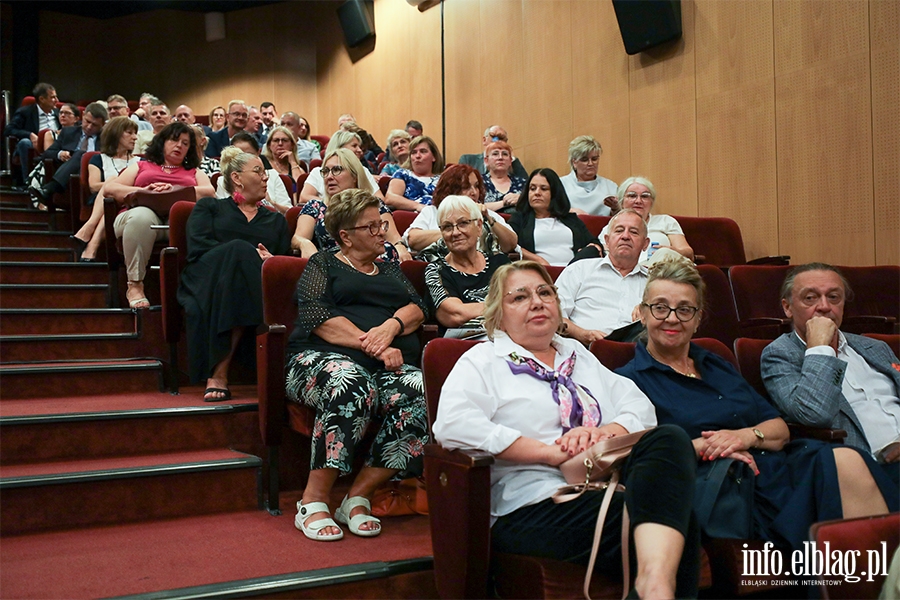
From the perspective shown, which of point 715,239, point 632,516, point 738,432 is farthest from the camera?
point 715,239

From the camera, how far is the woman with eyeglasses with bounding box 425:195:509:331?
242 centimetres

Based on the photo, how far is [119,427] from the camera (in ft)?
7.43

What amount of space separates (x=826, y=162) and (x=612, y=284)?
1535 millimetres

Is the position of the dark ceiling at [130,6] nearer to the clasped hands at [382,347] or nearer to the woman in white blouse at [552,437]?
the clasped hands at [382,347]

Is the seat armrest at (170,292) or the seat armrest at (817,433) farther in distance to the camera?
the seat armrest at (170,292)

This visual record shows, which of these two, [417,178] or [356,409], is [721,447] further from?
[417,178]

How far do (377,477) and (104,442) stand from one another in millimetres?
814

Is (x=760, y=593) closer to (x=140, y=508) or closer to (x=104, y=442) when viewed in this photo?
(x=140, y=508)

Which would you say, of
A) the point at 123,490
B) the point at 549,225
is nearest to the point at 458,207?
the point at 549,225

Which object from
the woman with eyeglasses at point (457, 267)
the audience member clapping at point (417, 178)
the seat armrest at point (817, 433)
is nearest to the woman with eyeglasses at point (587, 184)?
the audience member clapping at point (417, 178)

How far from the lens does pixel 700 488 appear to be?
1.62 m

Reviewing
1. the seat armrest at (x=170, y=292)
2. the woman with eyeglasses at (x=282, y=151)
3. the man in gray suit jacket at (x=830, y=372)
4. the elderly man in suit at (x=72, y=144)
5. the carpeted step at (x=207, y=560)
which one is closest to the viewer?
the carpeted step at (x=207, y=560)

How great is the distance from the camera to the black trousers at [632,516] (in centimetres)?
136

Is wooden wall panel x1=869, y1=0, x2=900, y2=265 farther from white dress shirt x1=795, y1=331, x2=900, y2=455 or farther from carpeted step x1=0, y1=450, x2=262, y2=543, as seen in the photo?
carpeted step x1=0, y1=450, x2=262, y2=543
